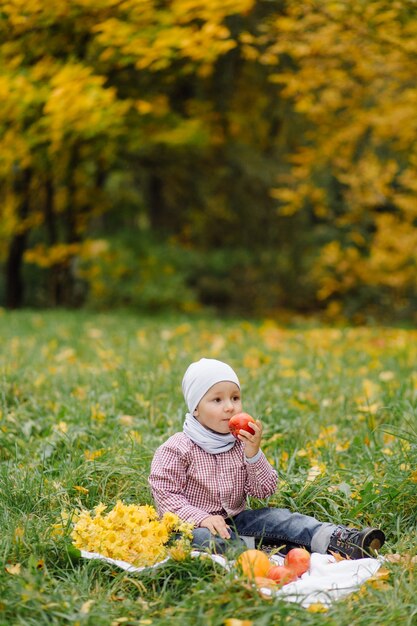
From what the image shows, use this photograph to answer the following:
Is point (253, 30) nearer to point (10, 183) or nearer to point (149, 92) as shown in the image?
point (149, 92)

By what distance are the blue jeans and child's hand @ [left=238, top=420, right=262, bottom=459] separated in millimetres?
268

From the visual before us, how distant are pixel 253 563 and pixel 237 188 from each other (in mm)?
10255

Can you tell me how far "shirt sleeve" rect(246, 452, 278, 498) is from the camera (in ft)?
9.73

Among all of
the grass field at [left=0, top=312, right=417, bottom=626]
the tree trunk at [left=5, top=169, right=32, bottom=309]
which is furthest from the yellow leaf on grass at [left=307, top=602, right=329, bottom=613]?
the tree trunk at [left=5, top=169, right=32, bottom=309]

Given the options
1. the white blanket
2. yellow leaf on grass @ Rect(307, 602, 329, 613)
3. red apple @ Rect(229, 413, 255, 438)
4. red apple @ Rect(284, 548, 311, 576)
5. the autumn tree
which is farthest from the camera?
the autumn tree

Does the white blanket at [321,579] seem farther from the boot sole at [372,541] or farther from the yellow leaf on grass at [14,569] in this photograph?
the yellow leaf on grass at [14,569]

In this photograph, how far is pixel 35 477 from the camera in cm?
Answer: 323

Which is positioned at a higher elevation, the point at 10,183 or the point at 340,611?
the point at 10,183

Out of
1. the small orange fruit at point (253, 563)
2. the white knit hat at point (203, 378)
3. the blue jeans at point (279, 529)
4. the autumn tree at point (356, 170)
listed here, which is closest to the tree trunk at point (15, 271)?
the autumn tree at point (356, 170)

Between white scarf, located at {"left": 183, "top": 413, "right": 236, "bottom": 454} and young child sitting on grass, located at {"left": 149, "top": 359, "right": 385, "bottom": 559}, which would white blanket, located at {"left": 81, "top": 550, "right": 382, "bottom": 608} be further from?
white scarf, located at {"left": 183, "top": 413, "right": 236, "bottom": 454}

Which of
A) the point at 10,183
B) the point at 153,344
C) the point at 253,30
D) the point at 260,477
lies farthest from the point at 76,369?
the point at 10,183

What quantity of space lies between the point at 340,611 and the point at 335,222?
35.3 ft

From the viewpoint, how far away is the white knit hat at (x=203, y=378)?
2980mm

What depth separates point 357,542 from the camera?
9.06 feet
